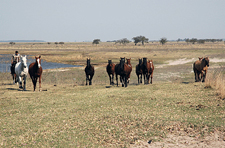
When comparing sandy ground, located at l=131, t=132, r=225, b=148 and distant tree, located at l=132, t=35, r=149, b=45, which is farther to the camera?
distant tree, located at l=132, t=35, r=149, b=45

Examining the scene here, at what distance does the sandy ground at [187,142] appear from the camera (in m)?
7.69

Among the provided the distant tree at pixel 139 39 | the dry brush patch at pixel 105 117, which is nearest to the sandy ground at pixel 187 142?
the dry brush patch at pixel 105 117

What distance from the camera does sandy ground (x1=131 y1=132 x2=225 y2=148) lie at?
7685 millimetres

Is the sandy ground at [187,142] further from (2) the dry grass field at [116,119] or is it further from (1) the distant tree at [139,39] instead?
(1) the distant tree at [139,39]

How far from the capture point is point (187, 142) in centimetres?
793

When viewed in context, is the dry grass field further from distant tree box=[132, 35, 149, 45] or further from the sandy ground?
distant tree box=[132, 35, 149, 45]

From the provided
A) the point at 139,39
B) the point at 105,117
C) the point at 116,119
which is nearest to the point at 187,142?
the point at 116,119

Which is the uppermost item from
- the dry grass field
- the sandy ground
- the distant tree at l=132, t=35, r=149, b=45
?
the distant tree at l=132, t=35, r=149, b=45

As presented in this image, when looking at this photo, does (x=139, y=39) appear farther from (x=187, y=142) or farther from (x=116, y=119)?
(x=187, y=142)

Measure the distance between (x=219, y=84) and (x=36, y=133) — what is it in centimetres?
1100

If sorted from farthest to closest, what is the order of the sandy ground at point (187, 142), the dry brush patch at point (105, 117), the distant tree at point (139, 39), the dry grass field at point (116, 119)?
the distant tree at point (139, 39), the dry brush patch at point (105, 117), the dry grass field at point (116, 119), the sandy ground at point (187, 142)

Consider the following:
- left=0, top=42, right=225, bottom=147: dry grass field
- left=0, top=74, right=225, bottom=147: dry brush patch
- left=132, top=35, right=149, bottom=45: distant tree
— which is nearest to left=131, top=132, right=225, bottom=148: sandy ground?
left=0, top=42, right=225, bottom=147: dry grass field

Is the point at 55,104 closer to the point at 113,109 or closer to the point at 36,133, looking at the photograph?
the point at 113,109

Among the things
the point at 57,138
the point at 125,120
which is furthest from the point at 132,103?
the point at 57,138
